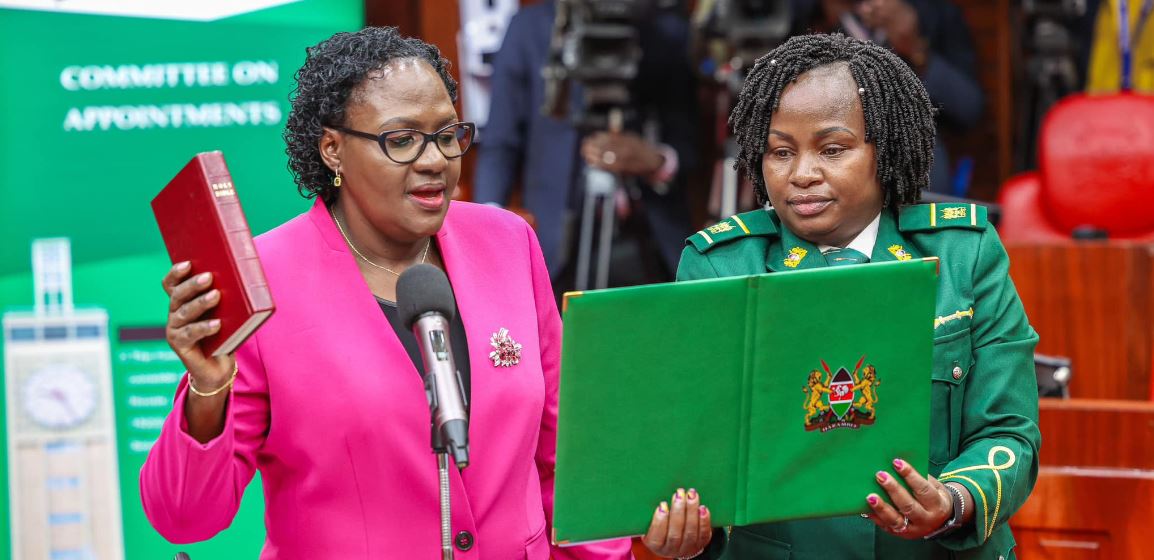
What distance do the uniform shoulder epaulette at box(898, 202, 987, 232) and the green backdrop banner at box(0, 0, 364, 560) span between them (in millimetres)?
1793

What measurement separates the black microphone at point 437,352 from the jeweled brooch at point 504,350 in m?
0.34

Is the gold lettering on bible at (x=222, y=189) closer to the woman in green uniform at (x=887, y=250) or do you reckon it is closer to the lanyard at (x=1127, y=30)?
the woman in green uniform at (x=887, y=250)

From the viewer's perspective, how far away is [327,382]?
5.94 feet

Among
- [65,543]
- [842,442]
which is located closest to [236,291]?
[842,442]

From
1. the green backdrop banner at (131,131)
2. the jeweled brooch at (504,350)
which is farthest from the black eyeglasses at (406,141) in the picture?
the green backdrop banner at (131,131)

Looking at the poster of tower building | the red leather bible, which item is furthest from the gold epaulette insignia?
the poster of tower building

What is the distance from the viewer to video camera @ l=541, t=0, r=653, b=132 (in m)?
4.46

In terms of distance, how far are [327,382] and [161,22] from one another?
174 centimetres

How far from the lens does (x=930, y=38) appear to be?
4.92 meters

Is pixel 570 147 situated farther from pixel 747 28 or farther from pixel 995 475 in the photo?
pixel 995 475

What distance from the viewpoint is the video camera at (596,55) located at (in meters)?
4.46

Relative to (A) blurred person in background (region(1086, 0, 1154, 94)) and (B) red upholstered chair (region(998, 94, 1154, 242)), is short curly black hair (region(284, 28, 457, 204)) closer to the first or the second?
(B) red upholstered chair (region(998, 94, 1154, 242))

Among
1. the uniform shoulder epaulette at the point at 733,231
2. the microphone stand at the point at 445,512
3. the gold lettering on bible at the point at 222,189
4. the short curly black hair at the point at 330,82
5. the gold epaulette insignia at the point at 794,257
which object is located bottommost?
the microphone stand at the point at 445,512

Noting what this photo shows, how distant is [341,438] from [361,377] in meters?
0.09
